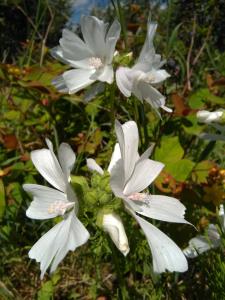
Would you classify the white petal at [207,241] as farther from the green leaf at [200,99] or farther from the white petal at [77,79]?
the green leaf at [200,99]

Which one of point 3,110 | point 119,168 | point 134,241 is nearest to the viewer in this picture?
point 119,168

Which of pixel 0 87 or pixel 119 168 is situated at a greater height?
pixel 119 168

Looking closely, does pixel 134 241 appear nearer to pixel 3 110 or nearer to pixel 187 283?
pixel 187 283

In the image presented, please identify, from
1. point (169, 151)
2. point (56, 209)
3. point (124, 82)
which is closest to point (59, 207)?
point (56, 209)

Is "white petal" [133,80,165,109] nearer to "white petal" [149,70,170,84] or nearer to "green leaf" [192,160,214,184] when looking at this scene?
"white petal" [149,70,170,84]

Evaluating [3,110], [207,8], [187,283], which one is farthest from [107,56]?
[207,8]
